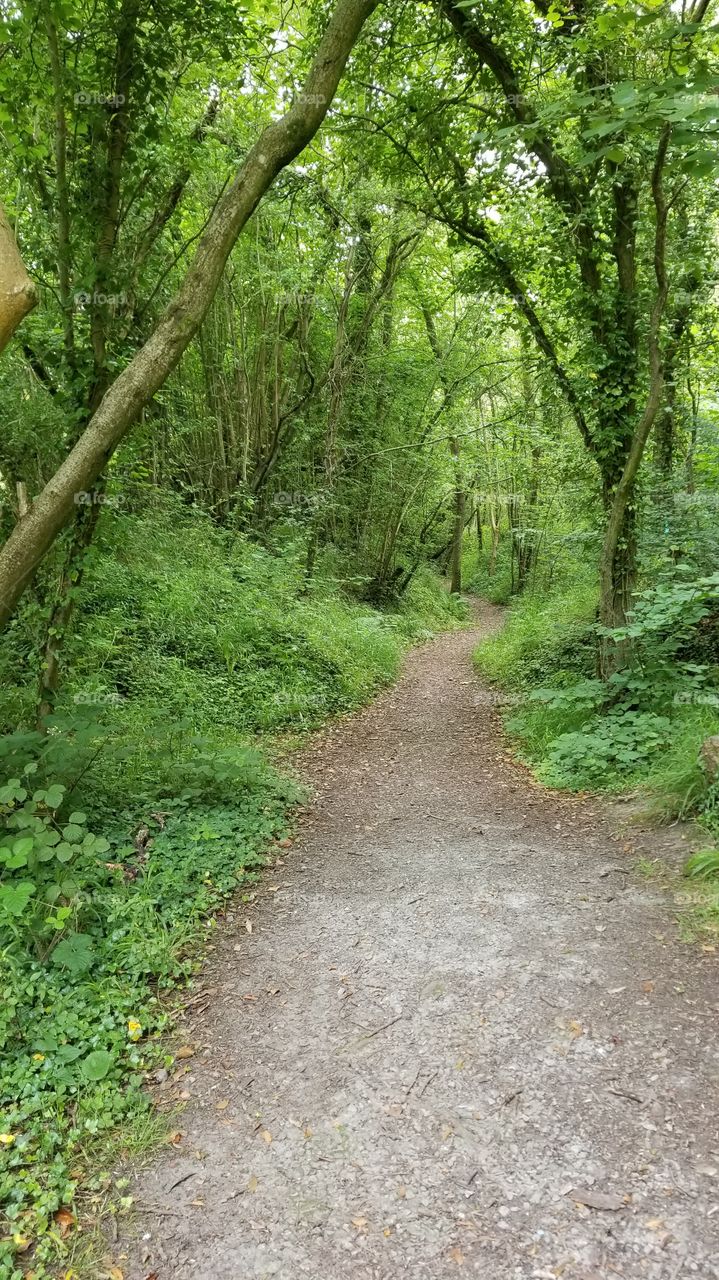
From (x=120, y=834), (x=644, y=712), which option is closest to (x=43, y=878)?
(x=120, y=834)

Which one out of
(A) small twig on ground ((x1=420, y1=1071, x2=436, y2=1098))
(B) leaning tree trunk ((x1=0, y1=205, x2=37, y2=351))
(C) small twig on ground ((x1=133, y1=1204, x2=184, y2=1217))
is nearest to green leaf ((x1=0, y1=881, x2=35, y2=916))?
(C) small twig on ground ((x1=133, y1=1204, x2=184, y2=1217))

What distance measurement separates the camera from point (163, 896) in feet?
12.9

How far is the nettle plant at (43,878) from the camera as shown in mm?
3164

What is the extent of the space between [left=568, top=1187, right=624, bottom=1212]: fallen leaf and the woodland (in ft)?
5.24

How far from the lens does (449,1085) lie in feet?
8.96

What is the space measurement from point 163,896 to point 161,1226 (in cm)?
178

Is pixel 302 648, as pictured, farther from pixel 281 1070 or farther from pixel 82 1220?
pixel 82 1220

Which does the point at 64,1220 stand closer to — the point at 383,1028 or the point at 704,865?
the point at 383,1028

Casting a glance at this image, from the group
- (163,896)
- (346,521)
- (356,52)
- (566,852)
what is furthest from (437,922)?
(346,521)

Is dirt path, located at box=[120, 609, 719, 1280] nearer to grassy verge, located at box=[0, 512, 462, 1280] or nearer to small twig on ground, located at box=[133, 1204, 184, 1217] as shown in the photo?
small twig on ground, located at box=[133, 1204, 184, 1217]

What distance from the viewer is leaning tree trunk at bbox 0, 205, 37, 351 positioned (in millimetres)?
2799

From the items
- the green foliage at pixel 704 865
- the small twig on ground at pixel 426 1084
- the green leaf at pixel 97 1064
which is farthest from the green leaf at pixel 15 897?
the green foliage at pixel 704 865

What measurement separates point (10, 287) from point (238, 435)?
9.95 m

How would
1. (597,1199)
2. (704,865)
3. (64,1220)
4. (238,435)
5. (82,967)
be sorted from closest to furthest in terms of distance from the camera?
(597,1199)
(64,1220)
(82,967)
(704,865)
(238,435)
